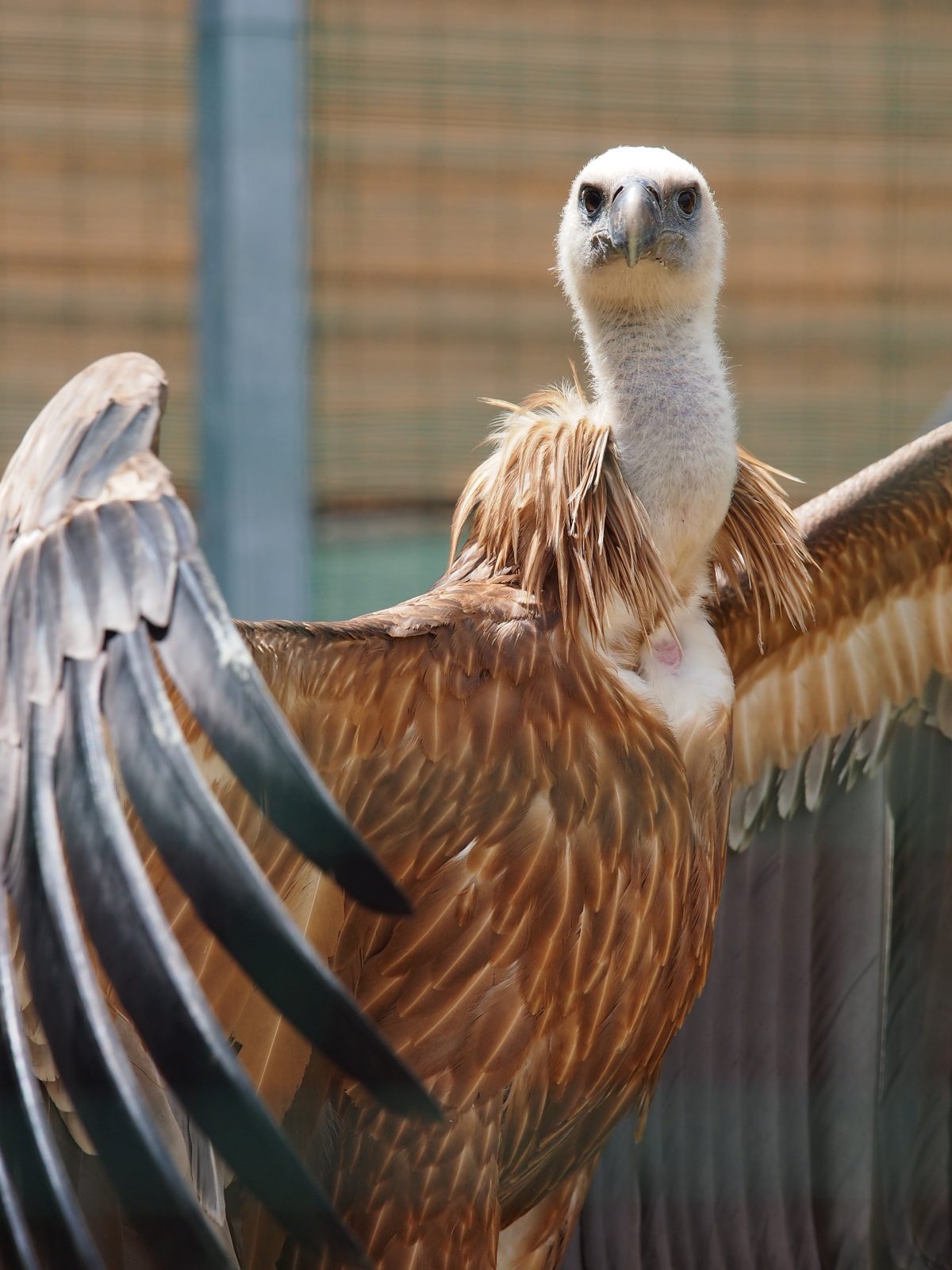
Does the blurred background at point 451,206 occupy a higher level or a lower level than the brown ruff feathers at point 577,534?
higher

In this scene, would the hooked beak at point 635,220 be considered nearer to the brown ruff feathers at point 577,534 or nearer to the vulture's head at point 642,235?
the vulture's head at point 642,235

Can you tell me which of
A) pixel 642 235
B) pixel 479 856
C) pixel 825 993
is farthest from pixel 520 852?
pixel 825 993

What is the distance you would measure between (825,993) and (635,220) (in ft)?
3.10

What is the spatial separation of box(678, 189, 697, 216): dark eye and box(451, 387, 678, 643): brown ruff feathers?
192 mm

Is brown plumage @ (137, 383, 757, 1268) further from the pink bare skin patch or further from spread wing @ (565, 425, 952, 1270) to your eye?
spread wing @ (565, 425, 952, 1270)

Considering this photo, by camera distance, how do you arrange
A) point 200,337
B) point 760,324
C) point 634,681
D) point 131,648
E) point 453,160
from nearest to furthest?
point 131,648 < point 634,681 < point 200,337 < point 453,160 < point 760,324

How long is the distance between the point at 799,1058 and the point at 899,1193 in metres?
0.20

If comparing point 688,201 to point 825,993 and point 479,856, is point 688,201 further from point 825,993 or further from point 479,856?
point 825,993

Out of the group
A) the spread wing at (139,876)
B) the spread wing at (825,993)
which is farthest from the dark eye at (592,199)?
the spread wing at (139,876)

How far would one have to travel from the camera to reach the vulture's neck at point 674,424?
1.41 m

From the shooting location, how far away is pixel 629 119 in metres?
1.82

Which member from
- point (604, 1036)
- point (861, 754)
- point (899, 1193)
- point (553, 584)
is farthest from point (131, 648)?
point (899, 1193)

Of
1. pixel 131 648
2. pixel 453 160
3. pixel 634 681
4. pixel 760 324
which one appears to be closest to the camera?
pixel 131 648

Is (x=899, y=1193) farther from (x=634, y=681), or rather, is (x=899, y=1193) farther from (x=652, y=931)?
(x=634, y=681)
